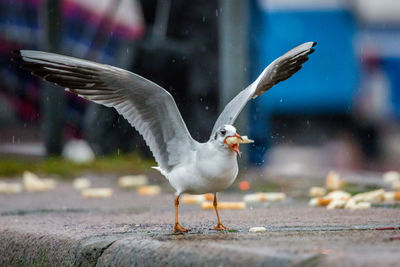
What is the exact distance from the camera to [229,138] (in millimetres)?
3838

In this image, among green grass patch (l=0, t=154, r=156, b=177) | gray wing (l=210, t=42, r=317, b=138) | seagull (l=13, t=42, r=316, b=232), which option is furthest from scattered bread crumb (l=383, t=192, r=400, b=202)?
green grass patch (l=0, t=154, r=156, b=177)

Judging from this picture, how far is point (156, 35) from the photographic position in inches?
441

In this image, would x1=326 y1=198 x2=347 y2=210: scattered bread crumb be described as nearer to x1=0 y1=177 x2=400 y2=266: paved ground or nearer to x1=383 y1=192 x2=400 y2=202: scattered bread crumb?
x1=0 y1=177 x2=400 y2=266: paved ground

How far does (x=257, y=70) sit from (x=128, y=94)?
6367mm

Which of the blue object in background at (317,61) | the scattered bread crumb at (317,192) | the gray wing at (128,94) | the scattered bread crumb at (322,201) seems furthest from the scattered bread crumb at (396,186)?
the blue object in background at (317,61)

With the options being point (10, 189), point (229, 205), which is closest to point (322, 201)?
point (229, 205)

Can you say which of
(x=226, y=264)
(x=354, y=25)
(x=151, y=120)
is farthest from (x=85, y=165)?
(x=354, y=25)

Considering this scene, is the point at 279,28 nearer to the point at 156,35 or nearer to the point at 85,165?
the point at 156,35

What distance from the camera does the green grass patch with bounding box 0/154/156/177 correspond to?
8633mm

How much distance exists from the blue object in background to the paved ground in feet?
28.2

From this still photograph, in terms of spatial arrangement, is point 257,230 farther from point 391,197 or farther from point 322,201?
point 391,197

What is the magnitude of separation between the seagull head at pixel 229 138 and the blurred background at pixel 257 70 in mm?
6186

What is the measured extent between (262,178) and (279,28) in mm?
7120

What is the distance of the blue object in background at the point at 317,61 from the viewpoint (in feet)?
47.0
